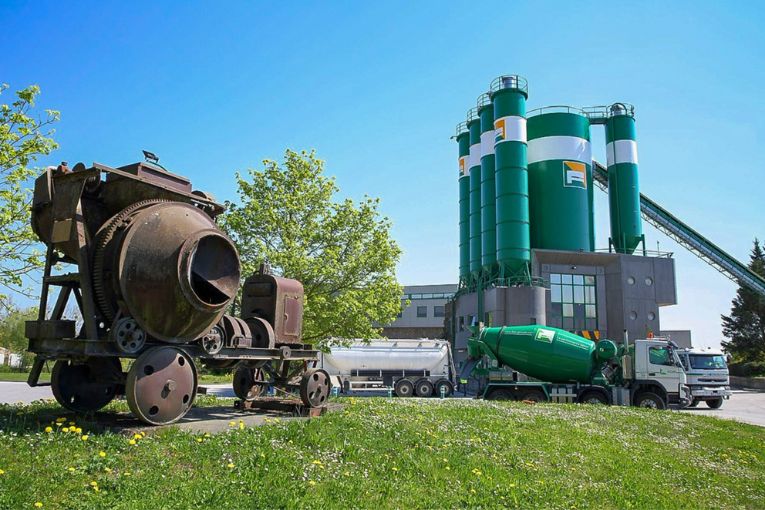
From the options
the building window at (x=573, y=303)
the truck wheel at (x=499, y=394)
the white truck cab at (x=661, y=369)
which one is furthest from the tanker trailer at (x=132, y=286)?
the building window at (x=573, y=303)

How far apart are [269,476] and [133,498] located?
146 cm

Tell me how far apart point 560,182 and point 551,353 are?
965 inches

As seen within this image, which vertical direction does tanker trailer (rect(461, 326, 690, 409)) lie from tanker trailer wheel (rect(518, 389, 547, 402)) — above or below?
above

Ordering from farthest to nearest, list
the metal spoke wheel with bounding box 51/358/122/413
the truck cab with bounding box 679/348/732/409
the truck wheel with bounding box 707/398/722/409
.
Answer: the truck wheel with bounding box 707/398/722/409
the truck cab with bounding box 679/348/732/409
the metal spoke wheel with bounding box 51/358/122/413

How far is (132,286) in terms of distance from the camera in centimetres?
777

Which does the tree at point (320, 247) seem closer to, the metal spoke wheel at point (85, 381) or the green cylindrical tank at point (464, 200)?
the metal spoke wheel at point (85, 381)

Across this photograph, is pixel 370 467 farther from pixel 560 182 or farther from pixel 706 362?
A: pixel 560 182

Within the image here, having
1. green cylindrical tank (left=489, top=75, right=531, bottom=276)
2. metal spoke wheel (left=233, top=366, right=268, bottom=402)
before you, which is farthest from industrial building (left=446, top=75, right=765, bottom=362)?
metal spoke wheel (left=233, top=366, right=268, bottom=402)

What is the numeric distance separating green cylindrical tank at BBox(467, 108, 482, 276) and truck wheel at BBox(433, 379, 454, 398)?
19.6m

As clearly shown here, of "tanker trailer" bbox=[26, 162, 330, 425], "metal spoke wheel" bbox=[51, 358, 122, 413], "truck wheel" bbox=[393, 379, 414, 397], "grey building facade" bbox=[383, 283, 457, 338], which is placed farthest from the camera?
"grey building facade" bbox=[383, 283, 457, 338]

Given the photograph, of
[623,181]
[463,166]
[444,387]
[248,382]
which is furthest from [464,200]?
[248,382]

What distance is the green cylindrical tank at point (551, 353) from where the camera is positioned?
2405 cm

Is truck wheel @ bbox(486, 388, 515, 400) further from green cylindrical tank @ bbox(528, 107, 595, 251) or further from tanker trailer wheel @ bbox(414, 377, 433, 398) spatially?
green cylindrical tank @ bbox(528, 107, 595, 251)

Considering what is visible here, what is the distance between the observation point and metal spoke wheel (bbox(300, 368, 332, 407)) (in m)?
10.6
